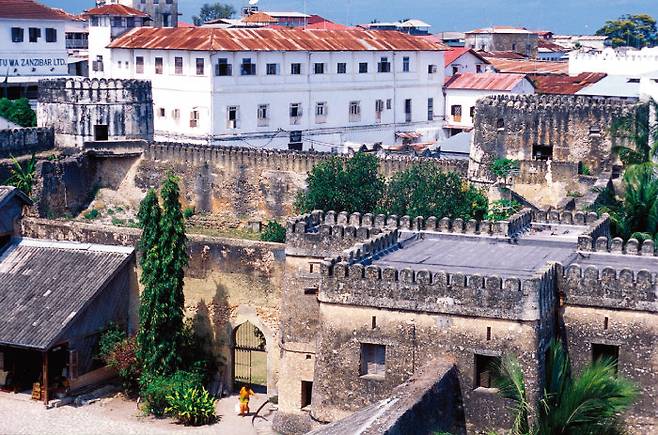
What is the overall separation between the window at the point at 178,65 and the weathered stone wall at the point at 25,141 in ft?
32.1

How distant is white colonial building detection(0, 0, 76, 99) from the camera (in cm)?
6338

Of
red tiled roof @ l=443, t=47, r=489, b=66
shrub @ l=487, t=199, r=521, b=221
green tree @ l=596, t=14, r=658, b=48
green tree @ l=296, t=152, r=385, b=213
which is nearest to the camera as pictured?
shrub @ l=487, t=199, r=521, b=221

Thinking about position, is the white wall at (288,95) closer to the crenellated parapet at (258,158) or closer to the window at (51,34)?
the window at (51,34)

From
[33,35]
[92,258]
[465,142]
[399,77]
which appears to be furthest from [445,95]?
[92,258]

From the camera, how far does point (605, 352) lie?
25625mm

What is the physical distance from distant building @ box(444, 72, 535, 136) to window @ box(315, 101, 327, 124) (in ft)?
27.1

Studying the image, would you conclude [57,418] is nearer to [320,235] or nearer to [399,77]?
[320,235]

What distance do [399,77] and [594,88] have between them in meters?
14.7

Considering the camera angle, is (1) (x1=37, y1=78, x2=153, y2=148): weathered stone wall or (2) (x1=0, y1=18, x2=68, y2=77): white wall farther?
(2) (x1=0, y1=18, x2=68, y2=77): white wall

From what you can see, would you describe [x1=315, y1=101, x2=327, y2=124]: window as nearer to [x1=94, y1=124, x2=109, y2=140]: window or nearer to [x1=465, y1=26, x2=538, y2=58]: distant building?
[x1=94, y1=124, x2=109, y2=140]: window

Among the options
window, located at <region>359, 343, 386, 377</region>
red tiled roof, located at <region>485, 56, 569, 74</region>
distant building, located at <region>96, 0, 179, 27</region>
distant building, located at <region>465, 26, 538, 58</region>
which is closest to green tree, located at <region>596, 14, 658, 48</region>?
distant building, located at <region>465, 26, 538, 58</region>

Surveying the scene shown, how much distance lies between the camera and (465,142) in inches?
2227

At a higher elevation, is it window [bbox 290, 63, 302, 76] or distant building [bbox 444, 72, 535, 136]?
window [bbox 290, 63, 302, 76]

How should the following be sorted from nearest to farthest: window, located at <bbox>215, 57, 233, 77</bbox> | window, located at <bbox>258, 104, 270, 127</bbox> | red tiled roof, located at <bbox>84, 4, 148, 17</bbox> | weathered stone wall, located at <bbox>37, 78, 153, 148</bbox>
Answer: weathered stone wall, located at <bbox>37, 78, 153, 148</bbox> < window, located at <bbox>215, 57, 233, 77</bbox> < window, located at <bbox>258, 104, 270, 127</bbox> < red tiled roof, located at <bbox>84, 4, 148, 17</bbox>
